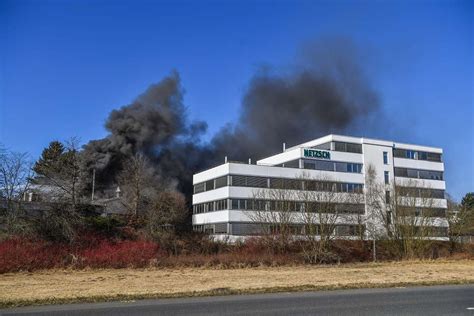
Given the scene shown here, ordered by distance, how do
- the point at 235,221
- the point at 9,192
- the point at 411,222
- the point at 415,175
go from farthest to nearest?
the point at 415,175
the point at 235,221
the point at 411,222
the point at 9,192

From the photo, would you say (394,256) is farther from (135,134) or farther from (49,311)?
(135,134)

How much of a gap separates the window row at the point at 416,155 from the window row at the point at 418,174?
2.24 meters

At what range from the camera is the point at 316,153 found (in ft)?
228

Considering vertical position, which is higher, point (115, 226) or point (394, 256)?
point (115, 226)

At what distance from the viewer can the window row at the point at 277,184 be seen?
175 feet

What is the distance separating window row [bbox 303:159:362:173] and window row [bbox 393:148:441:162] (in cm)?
923

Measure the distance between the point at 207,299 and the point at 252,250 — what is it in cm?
2666

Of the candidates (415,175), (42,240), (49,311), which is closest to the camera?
(49,311)

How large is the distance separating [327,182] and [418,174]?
31864 millimetres

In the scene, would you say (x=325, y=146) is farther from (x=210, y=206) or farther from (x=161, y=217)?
(x=161, y=217)

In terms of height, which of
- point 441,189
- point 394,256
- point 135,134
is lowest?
point 394,256

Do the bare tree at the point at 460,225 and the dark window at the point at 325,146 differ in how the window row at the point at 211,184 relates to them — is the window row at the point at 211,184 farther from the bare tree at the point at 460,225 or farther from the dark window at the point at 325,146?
A: the bare tree at the point at 460,225

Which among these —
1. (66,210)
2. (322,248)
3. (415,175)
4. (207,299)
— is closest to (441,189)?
(415,175)

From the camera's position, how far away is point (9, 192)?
39906mm
